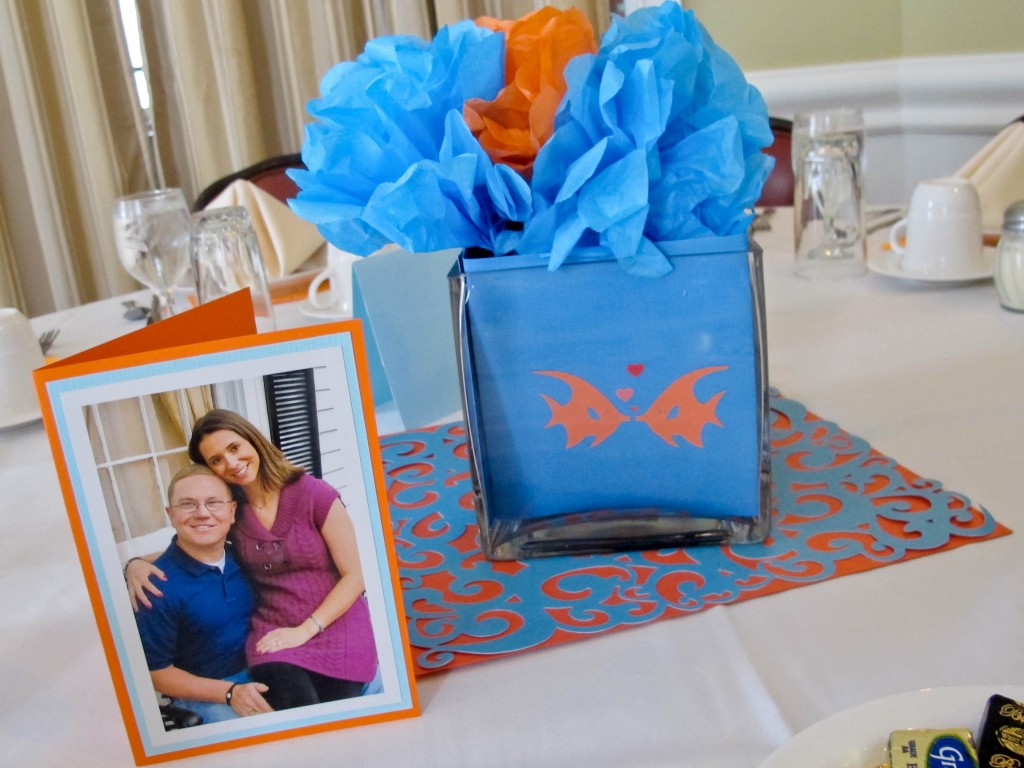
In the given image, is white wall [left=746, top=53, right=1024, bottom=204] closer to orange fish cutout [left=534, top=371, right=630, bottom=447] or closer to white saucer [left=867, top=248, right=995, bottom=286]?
white saucer [left=867, top=248, right=995, bottom=286]

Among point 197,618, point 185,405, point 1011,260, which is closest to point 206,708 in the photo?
point 197,618

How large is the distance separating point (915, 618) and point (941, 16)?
1.87m

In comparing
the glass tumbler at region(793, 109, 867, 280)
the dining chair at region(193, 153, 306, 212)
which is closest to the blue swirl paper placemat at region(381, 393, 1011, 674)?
the glass tumbler at region(793, 109, 867, 280)

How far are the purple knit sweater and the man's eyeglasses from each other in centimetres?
1

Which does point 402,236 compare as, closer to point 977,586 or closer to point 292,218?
point 977,586

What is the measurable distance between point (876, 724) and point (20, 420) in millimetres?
802

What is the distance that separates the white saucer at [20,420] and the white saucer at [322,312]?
1.06 feet

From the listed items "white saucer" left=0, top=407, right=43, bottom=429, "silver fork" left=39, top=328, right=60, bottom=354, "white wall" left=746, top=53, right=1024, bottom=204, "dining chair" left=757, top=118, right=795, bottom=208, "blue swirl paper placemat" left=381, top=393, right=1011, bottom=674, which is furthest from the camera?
"white wall" left=746, top=53, right=1024, bottom=204

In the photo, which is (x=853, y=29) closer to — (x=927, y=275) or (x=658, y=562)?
(x=927, y=275)

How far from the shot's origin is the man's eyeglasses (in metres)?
0.44

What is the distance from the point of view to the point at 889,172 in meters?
2.24

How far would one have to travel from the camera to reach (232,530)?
44 cm

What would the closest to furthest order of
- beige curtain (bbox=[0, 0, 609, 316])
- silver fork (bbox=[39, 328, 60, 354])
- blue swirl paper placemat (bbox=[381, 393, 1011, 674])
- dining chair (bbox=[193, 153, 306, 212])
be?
blue swirl paper placemat (bbox=[381, 393, 1011, 674]) < silver fork (bbox=[39, 328, 60, 354]) < dining chair (bbox=[193, 153, 306, 212]) < beige curtain (bbox=[0, 0, 609, 316])

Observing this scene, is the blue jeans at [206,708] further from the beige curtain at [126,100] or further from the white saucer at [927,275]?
the beige curtain at [126,100]
